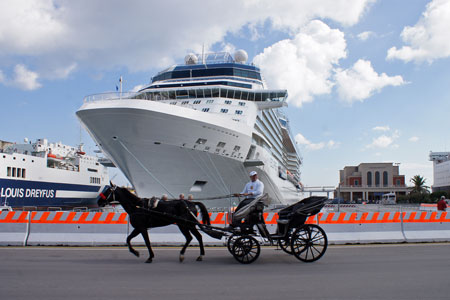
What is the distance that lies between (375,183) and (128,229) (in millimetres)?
98207

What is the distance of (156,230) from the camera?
975 cm

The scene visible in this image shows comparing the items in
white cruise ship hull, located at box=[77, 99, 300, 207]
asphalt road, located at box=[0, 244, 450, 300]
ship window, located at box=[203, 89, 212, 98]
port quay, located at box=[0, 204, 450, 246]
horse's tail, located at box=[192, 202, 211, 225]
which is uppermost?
ship window, located at box=[203, 89, 212, 98]

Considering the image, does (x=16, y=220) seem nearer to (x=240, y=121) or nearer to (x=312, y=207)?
(x=312, y=207)

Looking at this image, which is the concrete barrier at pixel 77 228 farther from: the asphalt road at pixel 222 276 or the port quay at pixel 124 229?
the asphalt road at pixel 222 276

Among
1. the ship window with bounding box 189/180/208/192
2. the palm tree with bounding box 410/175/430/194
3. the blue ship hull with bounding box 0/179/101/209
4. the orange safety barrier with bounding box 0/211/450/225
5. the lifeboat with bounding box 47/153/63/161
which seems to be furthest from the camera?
the palm tree with bounding box 410/175/430/194

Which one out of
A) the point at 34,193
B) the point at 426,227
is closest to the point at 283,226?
the point at 426,227

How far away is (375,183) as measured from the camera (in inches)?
3858

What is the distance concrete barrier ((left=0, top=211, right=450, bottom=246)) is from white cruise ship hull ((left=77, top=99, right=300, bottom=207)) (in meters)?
9.90

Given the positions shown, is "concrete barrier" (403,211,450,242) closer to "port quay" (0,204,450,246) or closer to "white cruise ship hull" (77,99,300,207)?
"port quay" (0,204,450,246)

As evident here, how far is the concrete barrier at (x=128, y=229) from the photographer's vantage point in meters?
9.55

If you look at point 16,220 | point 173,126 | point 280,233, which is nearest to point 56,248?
point 16,220

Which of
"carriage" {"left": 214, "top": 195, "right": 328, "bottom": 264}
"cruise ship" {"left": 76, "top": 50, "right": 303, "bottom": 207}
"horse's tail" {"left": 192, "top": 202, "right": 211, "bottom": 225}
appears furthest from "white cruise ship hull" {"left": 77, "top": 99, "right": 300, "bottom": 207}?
"carriage" {"left": 214, "top": 195, "right": 328, "bottom": 264}

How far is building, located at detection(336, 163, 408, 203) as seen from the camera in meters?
95.6

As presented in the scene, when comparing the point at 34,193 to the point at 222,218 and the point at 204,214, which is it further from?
the point at 204,214
